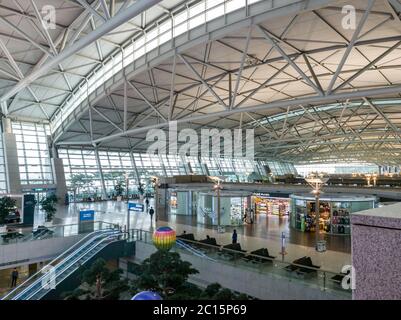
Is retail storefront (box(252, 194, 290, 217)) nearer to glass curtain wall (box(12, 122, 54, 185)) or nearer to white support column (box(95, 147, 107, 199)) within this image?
white support column (box(95, 147, 107, 199))

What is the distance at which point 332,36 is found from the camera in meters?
19.2

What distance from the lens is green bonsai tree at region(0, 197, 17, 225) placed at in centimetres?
2294

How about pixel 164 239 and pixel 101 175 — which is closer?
pixel 164 239

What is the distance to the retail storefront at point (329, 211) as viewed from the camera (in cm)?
2361

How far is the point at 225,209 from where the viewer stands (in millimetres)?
27250

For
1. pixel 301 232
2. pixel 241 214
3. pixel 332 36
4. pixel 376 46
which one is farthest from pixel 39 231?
pixel 376 46

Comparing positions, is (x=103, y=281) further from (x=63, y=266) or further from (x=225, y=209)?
(x=225, y=209)

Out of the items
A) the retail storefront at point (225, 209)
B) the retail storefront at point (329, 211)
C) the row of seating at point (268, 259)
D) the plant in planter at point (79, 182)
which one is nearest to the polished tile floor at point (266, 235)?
the retail storefront at point (225, 209)

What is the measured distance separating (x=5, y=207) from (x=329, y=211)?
2411 centimetres

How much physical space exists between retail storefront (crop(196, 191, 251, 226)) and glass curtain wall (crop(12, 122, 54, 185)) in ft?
72.5

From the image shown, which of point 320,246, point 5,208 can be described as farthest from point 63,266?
point 320,246

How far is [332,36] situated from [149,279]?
57.5 feet

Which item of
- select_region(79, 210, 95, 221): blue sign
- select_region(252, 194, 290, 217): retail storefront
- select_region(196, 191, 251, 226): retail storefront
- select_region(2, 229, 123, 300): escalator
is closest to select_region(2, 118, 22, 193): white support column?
select_region(79, 210, 95, 221): blue sign
